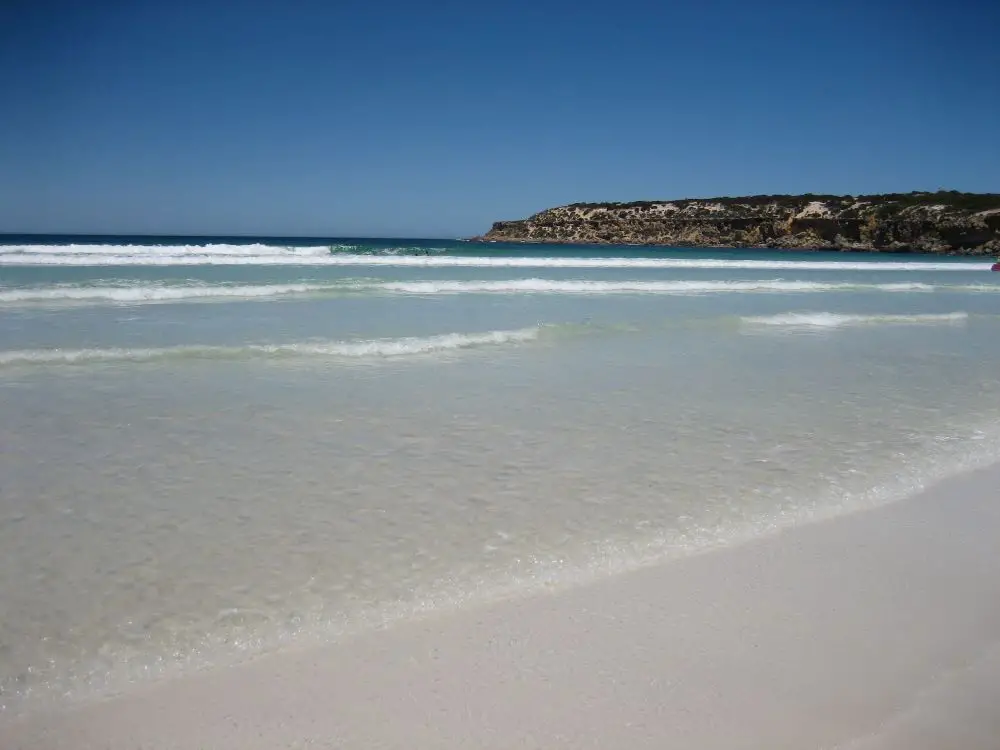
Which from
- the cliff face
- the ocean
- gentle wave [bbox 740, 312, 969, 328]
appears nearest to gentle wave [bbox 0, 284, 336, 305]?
the ocean

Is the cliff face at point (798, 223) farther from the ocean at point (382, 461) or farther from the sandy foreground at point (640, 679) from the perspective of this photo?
the sandy foreground at point (640, 679)

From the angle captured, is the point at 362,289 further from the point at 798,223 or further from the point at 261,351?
the point at 798,223

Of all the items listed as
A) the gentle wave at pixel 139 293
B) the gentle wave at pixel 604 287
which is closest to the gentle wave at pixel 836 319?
the gentle wave at pixel 604 287

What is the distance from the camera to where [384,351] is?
823 centimetres

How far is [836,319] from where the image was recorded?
12.9 m

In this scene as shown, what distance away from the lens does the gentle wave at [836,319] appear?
12.3 metres

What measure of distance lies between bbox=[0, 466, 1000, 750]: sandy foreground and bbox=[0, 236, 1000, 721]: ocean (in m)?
0.17

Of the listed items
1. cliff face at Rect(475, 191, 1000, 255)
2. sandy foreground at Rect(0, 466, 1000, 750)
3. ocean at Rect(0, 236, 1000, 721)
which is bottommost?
sandy foreground at Rect(0, 466, 1000, 750)

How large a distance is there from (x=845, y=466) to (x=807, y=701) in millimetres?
2616

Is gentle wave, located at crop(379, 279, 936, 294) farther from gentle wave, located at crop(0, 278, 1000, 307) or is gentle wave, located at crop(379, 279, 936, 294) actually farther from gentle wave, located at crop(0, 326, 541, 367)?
gentle wave, located at crop(0, 326, 541, 367)

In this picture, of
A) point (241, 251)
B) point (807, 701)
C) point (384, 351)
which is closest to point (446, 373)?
point (384, 351)

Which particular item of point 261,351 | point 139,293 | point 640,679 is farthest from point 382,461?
point 139,293

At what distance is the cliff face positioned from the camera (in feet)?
197

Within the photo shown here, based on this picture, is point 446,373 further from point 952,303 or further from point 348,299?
Answer: point 952,303
